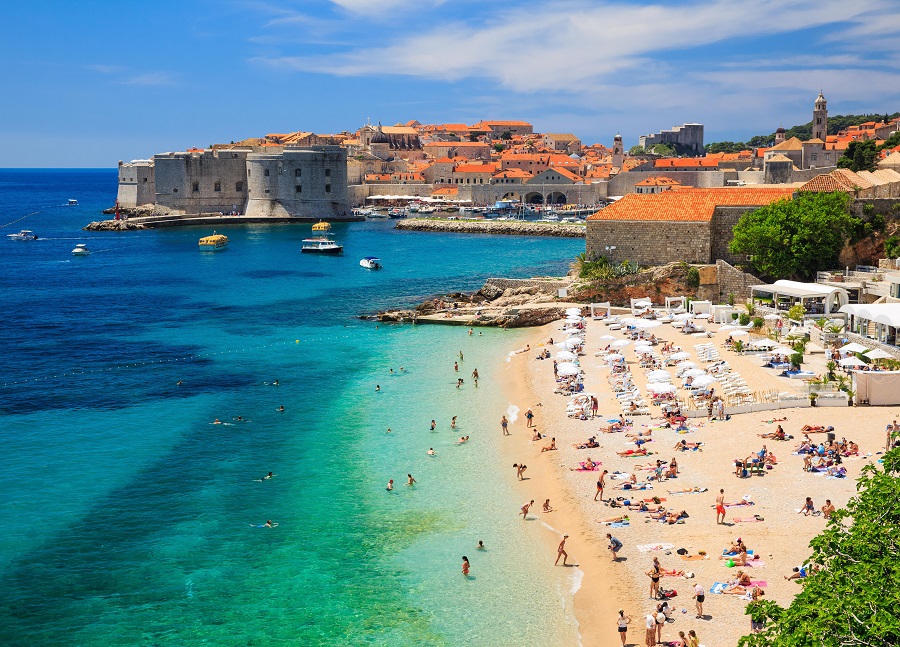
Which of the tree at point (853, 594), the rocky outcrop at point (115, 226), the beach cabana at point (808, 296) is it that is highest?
the rocky outcrop at point (115, 226)

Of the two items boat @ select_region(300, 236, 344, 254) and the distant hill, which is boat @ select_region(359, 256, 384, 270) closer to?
boat @ select_region(300, 236, 344, 254)

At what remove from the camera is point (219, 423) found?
20.1m

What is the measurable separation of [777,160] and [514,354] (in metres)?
45.1

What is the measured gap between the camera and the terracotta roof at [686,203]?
1188 inches

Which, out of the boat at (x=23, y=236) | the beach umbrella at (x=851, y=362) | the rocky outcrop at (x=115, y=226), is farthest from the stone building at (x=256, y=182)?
the beach umbrella at (x=851, y=362)

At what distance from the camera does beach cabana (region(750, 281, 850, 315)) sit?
78.7ft

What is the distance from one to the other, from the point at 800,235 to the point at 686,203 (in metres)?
5.25

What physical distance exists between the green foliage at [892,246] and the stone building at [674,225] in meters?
3.56

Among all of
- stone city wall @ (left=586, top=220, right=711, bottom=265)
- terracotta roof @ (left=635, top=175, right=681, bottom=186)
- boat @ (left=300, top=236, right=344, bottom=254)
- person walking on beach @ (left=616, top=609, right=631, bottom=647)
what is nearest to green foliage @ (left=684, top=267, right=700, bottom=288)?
stone city wall @ (left=586, top=220, right=711, bottom=265)

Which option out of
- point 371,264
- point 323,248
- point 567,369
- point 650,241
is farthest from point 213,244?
point 567,369

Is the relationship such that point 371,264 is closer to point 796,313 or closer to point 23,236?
point 796,313

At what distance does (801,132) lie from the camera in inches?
4749

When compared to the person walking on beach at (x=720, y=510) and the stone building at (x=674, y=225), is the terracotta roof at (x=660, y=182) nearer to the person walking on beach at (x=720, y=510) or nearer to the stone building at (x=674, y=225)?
the stone building at (x=674, y=225)

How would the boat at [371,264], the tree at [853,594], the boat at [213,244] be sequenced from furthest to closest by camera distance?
the boat at [213,244] → the boat at [371,264] → the tree at [853,594]
